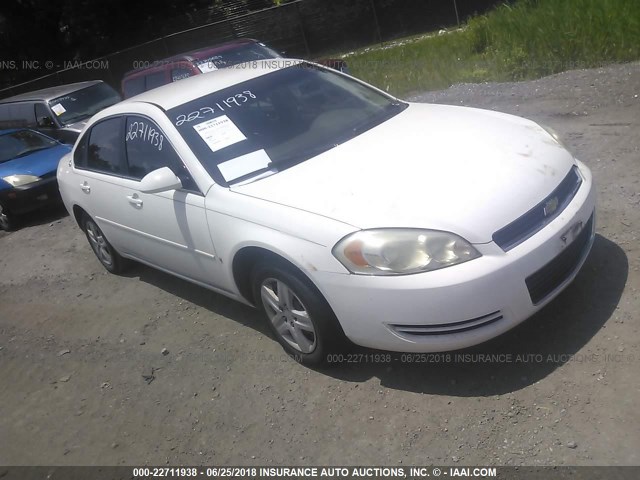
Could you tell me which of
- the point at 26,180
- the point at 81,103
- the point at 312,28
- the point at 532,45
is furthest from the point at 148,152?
the point at 312,28

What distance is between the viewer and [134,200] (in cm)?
507

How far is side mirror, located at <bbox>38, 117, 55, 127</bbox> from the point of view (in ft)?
40.0

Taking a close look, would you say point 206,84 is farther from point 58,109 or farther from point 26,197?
point 58,109

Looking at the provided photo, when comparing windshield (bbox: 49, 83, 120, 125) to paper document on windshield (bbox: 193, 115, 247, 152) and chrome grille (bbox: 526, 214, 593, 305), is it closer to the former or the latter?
paper document on windshield (bbox: 193, 115, 247, 152)

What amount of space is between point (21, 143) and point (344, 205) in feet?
27.4

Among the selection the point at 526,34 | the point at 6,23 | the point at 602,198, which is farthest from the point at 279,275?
the point at 6,23

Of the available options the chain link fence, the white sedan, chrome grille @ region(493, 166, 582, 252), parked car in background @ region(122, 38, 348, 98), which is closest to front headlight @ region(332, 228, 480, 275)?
the white sedan

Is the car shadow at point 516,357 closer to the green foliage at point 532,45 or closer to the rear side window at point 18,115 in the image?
the green foliage at point 532,45

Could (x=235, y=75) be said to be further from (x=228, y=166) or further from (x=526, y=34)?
(x=526, y=34)

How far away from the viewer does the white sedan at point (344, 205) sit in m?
Answer: 3.43

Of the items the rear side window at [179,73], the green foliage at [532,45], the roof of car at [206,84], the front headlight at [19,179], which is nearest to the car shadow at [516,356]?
the roof of car at [206,84]

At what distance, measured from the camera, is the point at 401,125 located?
15.2 feet

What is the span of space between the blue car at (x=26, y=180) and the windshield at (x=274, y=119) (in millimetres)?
5407

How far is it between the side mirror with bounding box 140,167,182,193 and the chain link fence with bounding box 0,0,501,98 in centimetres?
1817
